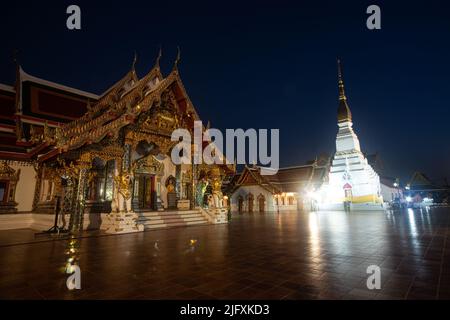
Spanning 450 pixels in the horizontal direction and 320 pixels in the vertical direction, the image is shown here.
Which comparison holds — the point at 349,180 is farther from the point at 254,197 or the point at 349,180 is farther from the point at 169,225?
the point at 169,225

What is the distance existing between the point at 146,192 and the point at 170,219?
302 centimetres

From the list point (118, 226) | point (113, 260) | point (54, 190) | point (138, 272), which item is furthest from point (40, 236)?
point (138, 272)

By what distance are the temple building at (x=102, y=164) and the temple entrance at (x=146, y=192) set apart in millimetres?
54

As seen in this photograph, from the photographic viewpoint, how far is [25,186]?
12.2 m

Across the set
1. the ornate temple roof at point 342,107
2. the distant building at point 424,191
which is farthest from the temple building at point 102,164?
the distant building at point 424,191

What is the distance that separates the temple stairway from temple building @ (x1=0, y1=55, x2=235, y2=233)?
56 mm

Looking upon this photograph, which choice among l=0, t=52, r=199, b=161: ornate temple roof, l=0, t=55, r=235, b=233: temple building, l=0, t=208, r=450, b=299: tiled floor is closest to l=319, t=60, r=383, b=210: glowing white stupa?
l=0, t=55, r=235, b=233: temple building

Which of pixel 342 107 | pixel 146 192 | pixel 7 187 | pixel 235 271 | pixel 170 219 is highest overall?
pixel 342 107

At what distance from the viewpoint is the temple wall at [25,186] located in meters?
11.9

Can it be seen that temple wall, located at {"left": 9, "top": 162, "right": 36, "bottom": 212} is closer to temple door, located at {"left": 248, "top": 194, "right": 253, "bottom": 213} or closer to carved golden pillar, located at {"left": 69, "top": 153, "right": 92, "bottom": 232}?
carved golden pillar, located at {"left": 69, "top": 153, "right": 92, "bottom": 232}

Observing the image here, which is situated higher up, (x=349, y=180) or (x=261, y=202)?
(x=349, y=180)

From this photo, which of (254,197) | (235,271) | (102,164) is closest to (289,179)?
(254,197)

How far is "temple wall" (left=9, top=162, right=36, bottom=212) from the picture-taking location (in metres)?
11.9
